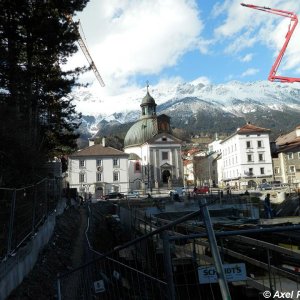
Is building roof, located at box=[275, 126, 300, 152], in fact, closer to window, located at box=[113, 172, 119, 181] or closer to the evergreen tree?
window, located at box=[113, 172, 119, 181]

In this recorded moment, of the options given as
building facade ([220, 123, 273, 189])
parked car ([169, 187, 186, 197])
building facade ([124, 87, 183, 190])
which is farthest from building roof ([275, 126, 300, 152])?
parked car ([169, 187, 186, 197])

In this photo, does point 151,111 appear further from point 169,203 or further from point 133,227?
point 133,227

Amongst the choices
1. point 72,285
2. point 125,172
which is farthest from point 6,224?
point 125,172

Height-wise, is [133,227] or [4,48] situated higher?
[4,48]

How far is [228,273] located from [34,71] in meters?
20.4

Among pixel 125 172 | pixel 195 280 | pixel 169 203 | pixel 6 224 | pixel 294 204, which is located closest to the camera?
pixel 195 280

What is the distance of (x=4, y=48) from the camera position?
2078 cm

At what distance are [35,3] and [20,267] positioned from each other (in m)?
17.6

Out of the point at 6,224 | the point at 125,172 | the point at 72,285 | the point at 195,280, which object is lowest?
the point at 72,285

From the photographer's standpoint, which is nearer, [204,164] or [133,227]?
[133,227]

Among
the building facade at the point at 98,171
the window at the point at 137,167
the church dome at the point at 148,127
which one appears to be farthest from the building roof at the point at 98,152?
the church dome at the point at 148,127

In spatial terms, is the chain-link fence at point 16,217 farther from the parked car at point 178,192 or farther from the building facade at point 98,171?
the building facade at point 98,171

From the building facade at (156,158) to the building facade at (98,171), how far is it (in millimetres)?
4710

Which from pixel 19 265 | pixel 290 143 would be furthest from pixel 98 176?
pixel 19 265
